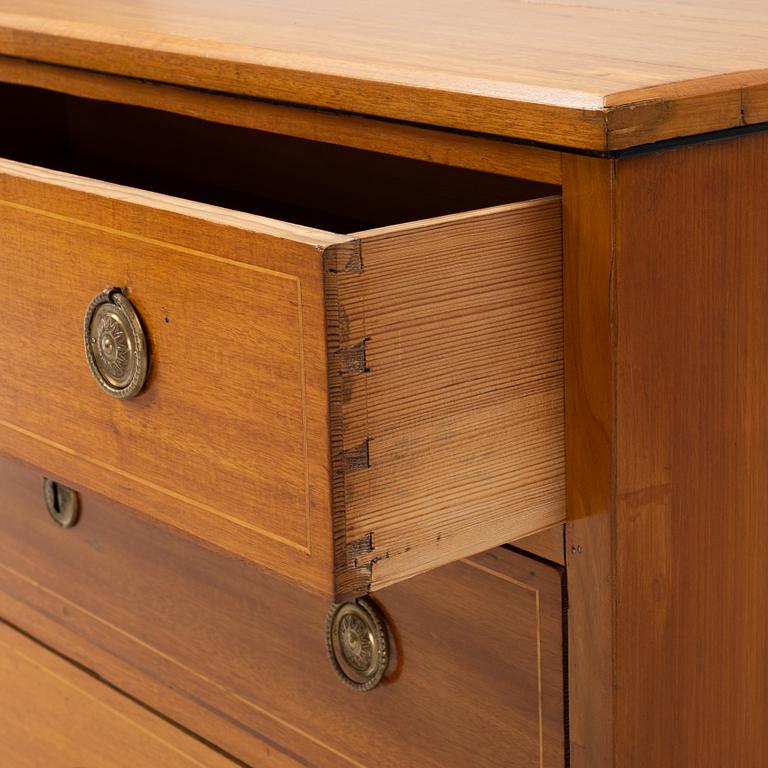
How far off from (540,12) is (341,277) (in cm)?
38

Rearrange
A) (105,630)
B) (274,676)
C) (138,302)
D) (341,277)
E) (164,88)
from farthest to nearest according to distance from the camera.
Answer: (105,630), (274,676), (164,88), (138,302), (341,277)

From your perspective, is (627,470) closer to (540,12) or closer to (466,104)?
(466,104)

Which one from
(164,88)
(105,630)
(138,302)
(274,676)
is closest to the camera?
(138,302)

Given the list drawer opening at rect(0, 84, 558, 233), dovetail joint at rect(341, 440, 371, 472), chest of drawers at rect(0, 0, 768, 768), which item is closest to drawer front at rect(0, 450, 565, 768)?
chest of drawers at rect(0, 0, 768, 768)

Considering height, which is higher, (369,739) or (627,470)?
(627,470)

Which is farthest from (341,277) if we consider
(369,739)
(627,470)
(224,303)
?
(369,739)

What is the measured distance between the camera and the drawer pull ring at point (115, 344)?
0.72 m

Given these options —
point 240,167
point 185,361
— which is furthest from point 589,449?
point 240,167

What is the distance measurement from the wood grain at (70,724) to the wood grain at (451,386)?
0.48m

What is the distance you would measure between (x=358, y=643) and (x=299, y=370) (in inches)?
12.5

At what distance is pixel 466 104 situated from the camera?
0.67 m

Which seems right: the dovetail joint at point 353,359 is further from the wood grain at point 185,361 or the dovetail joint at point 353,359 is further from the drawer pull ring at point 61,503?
the drawer pull ring at point 61,503

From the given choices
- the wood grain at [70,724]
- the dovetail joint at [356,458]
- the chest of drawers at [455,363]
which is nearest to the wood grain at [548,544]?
the chest of drawers at [455,363]

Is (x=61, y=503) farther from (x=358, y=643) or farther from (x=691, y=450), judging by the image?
(x=691, y=450)
